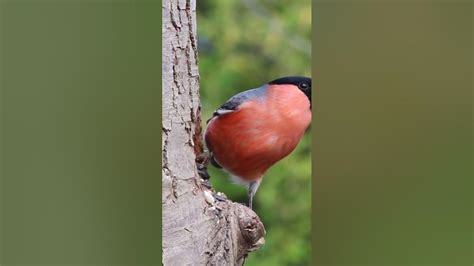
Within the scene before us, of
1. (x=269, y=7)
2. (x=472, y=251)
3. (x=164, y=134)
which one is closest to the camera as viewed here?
(x=164, y=134)

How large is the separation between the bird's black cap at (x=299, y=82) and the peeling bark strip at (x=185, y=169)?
29 centimetres

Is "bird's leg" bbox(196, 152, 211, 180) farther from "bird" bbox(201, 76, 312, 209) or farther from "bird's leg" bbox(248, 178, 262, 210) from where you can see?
"bird's leg" bbox(248, 178, 262, 210)

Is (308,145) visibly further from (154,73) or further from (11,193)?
(11,193)

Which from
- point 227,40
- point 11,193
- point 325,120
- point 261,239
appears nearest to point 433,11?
point 325,120

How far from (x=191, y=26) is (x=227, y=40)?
18cm

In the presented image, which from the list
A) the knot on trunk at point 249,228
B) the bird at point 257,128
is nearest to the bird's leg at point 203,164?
the bird at point 257,128

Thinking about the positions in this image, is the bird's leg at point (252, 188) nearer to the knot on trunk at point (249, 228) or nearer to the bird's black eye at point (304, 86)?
the knot on trunk at point (249, 228)

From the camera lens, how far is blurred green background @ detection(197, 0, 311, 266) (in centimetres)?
271

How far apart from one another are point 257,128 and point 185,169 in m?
0.29

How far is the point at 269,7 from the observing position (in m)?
2.72

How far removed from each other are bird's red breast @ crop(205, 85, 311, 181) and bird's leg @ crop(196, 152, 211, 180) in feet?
0.09

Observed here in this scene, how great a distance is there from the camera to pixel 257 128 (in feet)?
8.88

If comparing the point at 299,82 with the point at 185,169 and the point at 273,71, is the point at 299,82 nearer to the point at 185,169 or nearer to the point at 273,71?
the point at 273,71

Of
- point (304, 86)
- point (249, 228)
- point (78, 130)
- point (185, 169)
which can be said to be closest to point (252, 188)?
point (249, 228)
